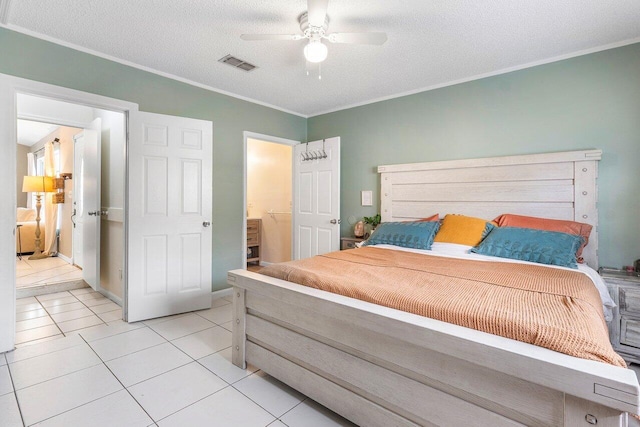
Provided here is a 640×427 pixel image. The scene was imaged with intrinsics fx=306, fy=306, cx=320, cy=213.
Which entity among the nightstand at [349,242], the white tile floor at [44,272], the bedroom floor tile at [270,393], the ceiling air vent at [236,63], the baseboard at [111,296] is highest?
the ceiling air vent at [236,63]

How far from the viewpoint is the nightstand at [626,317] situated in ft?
7.11

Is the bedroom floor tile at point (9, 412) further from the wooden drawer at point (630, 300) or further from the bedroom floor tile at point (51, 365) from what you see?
the wooden drawer at point (630, 300)

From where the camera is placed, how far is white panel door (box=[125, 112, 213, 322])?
9.64ft

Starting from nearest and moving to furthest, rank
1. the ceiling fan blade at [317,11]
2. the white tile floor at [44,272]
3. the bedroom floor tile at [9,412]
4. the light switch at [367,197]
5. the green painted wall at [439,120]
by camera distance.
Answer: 1. the bedroom floor tile at [9,412]
2. the ceiling fan blade at [317,11]
3. the green painted wall at [439,120]
4. the white tile floor at [44,272]
5. the light switch at [367,197]

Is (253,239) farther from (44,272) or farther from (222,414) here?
(222,414)

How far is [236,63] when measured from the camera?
9.78 ft

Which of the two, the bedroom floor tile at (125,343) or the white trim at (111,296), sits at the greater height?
the white trim at (111,296)

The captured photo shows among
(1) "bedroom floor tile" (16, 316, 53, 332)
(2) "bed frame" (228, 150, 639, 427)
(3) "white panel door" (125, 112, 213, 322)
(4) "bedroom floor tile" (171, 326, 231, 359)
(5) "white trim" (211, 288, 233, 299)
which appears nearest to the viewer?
(2) "bed frame" (228, 150, 639, 427)

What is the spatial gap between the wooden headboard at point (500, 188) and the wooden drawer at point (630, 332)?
0.57m

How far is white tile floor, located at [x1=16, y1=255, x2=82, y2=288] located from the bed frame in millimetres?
3474

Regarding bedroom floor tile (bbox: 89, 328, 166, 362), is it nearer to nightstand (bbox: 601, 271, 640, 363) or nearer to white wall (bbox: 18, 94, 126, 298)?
white wall (bbox: 18, 94, 126, 298)

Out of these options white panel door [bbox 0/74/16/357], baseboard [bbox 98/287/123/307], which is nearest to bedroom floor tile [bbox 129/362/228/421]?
white panel door [bbox 0/74/16/357]

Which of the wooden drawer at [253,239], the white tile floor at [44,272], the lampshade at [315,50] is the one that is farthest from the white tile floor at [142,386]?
the wooden drawer at [253,239]

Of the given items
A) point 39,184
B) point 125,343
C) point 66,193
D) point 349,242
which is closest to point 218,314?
point 125,343
